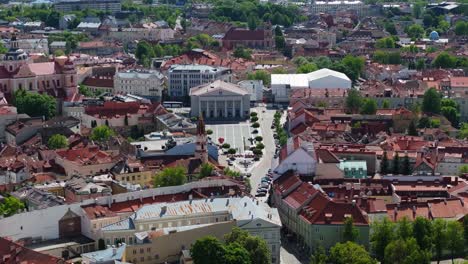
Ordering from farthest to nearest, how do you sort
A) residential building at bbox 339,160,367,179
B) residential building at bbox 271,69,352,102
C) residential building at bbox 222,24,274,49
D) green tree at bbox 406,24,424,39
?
1. green tree at bbox 406,24,424,39
2. residential building at bbox 222,24,274,49
3. residential building at bbox 271,69,352,102
4. residential building at bbox 339,160,367,179

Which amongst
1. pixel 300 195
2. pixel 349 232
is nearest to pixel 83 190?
pixel 300 195

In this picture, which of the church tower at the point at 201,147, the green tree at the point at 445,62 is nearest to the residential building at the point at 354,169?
the church tower at the point at 201,147

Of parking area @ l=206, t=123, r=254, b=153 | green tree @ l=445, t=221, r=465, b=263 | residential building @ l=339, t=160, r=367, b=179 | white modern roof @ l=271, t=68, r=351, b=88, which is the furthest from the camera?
white modern roof @ l=271, t=68, r=351, b=88

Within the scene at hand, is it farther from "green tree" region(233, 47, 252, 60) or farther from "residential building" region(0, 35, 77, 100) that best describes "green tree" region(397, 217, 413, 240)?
"green tree" region(233, 47, 252, 60)

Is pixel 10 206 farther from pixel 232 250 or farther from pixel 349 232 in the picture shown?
pixel 349 232

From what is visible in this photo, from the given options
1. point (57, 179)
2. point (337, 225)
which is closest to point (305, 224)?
point (337, 225)

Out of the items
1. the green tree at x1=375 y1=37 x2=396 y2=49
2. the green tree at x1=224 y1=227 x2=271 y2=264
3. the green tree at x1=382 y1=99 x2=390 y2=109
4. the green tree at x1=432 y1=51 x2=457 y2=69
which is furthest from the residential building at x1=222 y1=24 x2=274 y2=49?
the green tree at x1=224 y1=227 x2=271 y2=264

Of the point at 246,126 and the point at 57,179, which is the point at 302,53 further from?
the point at 57,179
